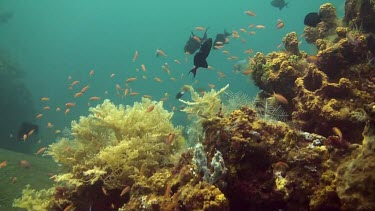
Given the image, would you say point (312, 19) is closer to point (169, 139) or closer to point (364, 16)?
point (364, 16)

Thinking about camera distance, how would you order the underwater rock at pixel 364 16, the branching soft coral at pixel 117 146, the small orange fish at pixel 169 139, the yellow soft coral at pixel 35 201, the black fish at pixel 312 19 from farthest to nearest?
the black fish at pixel 312 19 < the underwater rock at pixel 364 16 < the yellow soft coral at pixel 35 201 < the small orange fish at pixel 169 139 < the branching soft coral at pixel 117 146

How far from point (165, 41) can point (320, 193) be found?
5039 inches

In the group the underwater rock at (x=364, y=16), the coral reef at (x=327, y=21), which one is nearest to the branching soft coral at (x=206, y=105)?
the underwater rock at (x=364, y=16)

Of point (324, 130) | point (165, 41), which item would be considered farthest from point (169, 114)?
point (165, 41)

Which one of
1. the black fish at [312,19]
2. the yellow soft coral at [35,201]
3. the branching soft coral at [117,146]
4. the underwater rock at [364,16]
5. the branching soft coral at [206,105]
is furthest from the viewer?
the black fish at [312,19]

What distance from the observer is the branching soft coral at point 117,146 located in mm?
5383

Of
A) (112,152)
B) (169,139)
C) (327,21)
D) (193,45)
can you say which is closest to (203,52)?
(169,139)

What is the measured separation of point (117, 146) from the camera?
5434mm

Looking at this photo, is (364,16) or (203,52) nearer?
(203,52)

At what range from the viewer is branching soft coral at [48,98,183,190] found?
5383 millimetres

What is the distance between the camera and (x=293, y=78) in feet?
20.4

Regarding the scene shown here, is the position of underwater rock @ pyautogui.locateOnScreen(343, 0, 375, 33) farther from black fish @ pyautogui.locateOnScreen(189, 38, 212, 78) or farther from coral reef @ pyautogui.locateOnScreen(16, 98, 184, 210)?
coral reef @ pyautogui.locateOnScreen(16, 98, 184, 210)

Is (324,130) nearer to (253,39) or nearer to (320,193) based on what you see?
(320,193)

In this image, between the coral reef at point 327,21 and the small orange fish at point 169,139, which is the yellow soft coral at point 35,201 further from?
the coral reef at point 327,21
